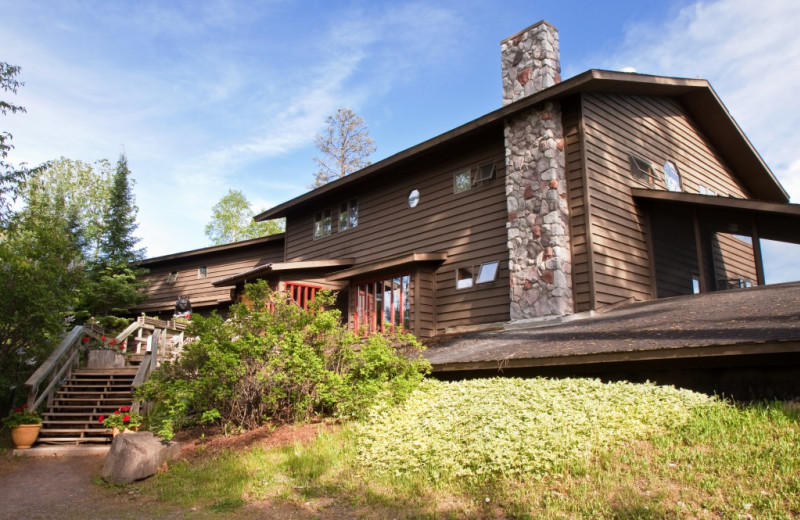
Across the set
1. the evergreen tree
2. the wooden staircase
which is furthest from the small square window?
the evergreen tree

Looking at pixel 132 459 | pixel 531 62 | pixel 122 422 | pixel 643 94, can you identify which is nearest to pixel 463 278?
pixel 531 62

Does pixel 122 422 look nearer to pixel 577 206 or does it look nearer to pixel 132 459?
pixel 132 459

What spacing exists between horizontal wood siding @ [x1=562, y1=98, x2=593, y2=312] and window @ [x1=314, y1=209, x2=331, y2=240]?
28.8ft

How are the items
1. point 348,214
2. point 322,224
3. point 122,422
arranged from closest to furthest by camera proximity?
point 122,422 → point 348,214 → point 322,224

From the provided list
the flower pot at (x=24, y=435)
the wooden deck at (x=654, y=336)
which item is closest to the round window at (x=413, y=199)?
the wooden deck at (x=654, y=336)

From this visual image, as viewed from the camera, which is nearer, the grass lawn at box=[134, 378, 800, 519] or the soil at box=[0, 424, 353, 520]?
the grass lawn at box=[134, 378, 800, 519]

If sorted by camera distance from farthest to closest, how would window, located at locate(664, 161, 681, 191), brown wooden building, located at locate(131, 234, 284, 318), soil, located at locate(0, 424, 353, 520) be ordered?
brown wooden building, located at locate(131, 234, 284, 318) < window, located at locate(664, 161, 681, 191) < soil, located at locate(0, 424, 353, 520)

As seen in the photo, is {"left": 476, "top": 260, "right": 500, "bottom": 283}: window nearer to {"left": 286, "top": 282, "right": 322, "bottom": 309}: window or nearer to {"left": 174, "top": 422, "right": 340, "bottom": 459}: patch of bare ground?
{"left": 174, "top": 422, "right": 340, "bottom": 459}: patch of bare ground

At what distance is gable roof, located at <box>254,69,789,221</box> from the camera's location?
12.6m

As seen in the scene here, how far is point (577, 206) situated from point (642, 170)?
3093mm

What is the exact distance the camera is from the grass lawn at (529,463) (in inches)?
207

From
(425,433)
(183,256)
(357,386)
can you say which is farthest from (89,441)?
(183,256)

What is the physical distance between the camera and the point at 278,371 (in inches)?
400

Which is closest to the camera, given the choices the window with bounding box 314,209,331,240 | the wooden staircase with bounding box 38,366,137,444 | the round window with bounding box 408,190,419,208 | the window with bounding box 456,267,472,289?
the wooden staircase with bounding box 38,366,137,444
